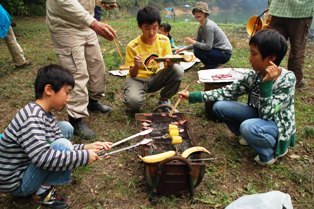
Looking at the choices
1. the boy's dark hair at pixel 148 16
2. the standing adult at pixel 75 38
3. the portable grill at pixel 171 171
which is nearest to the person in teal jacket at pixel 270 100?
the portable grill at pixel 171 171

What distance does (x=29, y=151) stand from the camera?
202 centimetres

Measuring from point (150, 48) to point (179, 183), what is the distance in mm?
1985

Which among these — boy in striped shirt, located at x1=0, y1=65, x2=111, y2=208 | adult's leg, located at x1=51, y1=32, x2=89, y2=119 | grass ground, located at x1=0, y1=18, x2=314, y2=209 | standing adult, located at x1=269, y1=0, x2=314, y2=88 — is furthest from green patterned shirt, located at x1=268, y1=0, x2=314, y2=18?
boy in striped shirt, located at x1=0, y1=65, x2=111, y2=208

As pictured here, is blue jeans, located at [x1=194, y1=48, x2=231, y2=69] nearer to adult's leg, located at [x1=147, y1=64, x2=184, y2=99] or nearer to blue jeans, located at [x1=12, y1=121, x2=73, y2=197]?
adult's leg, located at [x1=147, y1=64, x2=184, y2=99]

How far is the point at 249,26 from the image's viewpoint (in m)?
5.42

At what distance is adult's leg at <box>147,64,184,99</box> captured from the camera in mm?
3820

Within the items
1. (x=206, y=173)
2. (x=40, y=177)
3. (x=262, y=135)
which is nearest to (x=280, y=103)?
(x=262, y=135)

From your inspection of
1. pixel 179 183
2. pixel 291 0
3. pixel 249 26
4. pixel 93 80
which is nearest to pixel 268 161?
pixel 179 183

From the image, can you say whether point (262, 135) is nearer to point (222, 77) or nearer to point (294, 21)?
point (222, 77)

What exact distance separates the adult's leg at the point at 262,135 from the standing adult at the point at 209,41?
254cm

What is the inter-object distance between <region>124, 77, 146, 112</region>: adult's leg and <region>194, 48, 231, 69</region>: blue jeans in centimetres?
178

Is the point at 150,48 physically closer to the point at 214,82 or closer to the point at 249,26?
the point at 214,82

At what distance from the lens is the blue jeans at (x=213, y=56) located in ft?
17.0

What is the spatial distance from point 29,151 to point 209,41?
3822 mm
